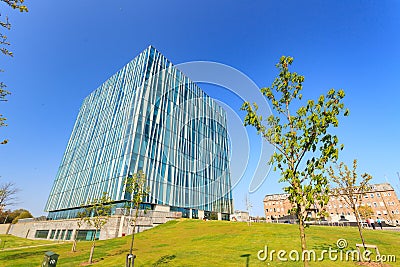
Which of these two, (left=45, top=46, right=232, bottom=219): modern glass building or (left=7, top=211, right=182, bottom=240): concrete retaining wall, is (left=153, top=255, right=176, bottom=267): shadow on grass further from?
(left=45, top=46, right=232, bottom=219): modern glass building

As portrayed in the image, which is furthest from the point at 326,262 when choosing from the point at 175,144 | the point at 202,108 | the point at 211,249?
the point at 202,108

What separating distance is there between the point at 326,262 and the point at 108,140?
4511 centimetres

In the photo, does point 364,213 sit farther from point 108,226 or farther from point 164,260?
point 108,226

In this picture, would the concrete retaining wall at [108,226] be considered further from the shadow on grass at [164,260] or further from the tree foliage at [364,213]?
the tree foliage at [364,213]

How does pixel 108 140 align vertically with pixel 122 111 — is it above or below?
below

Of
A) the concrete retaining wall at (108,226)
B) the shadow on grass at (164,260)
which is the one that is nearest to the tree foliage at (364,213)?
the shadow on grass at (164,260)

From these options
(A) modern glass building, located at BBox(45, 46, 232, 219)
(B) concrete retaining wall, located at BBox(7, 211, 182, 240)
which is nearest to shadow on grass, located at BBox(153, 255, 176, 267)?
(B) concrete retaining wall, located at BBox(7, 211, 182, 240)

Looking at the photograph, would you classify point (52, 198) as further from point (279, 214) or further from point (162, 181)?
point (279, 214)

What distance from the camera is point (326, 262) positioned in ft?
37.0

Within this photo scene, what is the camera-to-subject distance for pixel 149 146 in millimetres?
40938

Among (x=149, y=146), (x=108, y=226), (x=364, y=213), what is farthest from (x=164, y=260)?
(x=364, y=213)

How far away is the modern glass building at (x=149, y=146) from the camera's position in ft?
130

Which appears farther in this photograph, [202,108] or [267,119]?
[202,108]

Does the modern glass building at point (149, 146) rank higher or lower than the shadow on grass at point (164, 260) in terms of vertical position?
higher
